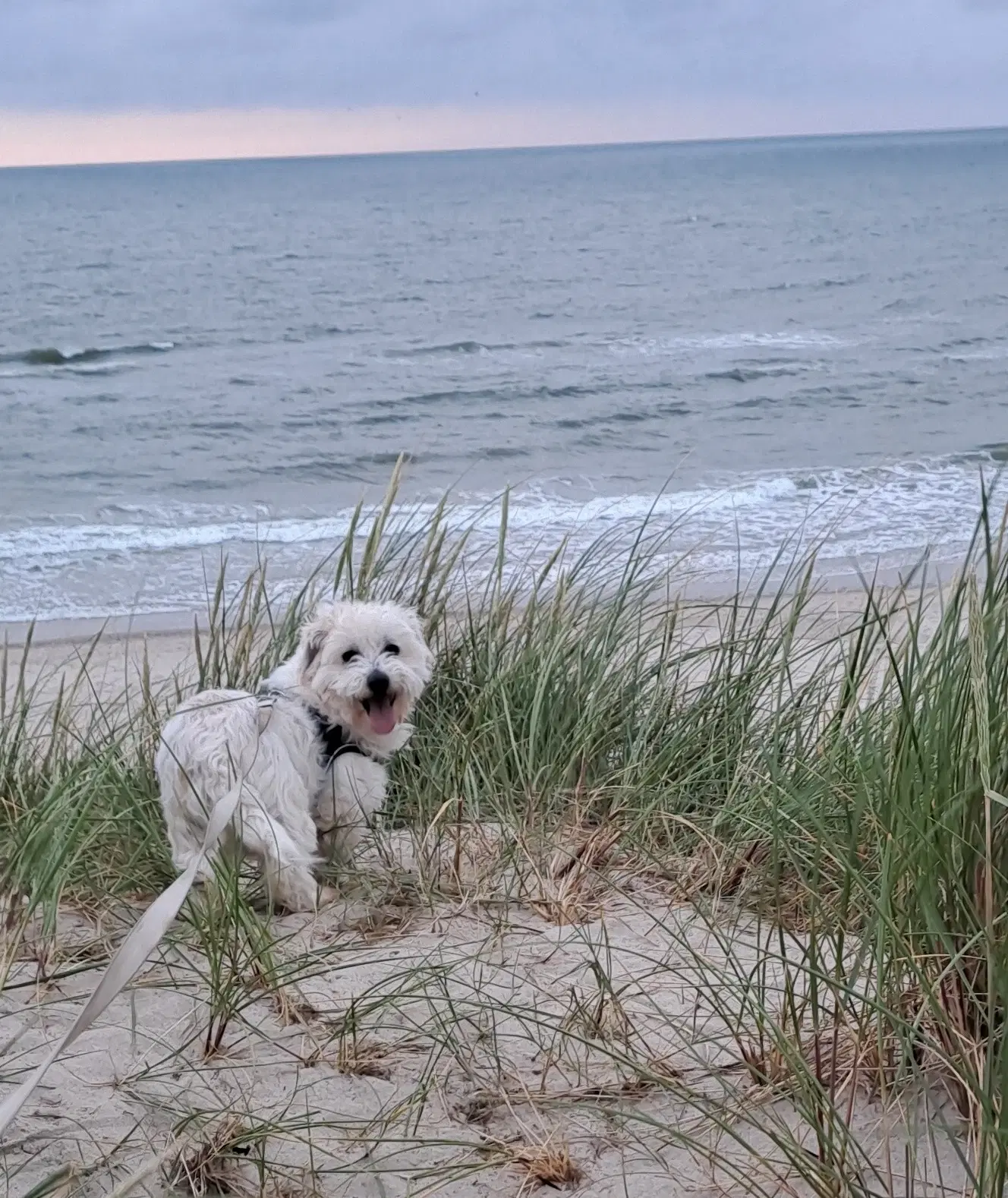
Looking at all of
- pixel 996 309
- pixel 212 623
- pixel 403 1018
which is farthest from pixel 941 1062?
pixel 996 309

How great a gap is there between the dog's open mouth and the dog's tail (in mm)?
537

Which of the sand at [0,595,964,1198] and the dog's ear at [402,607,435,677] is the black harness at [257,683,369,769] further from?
the sand at [0,595,964,1198]

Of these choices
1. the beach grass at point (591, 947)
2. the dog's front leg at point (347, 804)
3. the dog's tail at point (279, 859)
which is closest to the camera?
the beach grass at point (591, 947)

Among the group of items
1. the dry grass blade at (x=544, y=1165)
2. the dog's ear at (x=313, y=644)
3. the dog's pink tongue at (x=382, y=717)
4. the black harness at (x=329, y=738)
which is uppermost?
the dog's ear at (x=313, y=644)

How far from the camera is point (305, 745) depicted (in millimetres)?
4039

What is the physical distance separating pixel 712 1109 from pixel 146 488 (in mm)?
15284

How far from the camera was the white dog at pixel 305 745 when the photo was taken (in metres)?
3.56

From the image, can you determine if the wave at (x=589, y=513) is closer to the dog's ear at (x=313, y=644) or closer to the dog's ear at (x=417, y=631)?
the dog's ear at (x=417, y=631)

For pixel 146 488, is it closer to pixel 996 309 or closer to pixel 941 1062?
pixel 941 1062

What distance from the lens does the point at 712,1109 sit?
2.33m

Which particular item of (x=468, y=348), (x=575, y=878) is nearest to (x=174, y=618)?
(x=575, y=878)

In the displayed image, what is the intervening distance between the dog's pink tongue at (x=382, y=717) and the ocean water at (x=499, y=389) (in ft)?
5.88

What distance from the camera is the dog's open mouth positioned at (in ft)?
13.3

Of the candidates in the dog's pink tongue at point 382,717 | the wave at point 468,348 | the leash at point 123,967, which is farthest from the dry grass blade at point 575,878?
the wave at point 468,348
